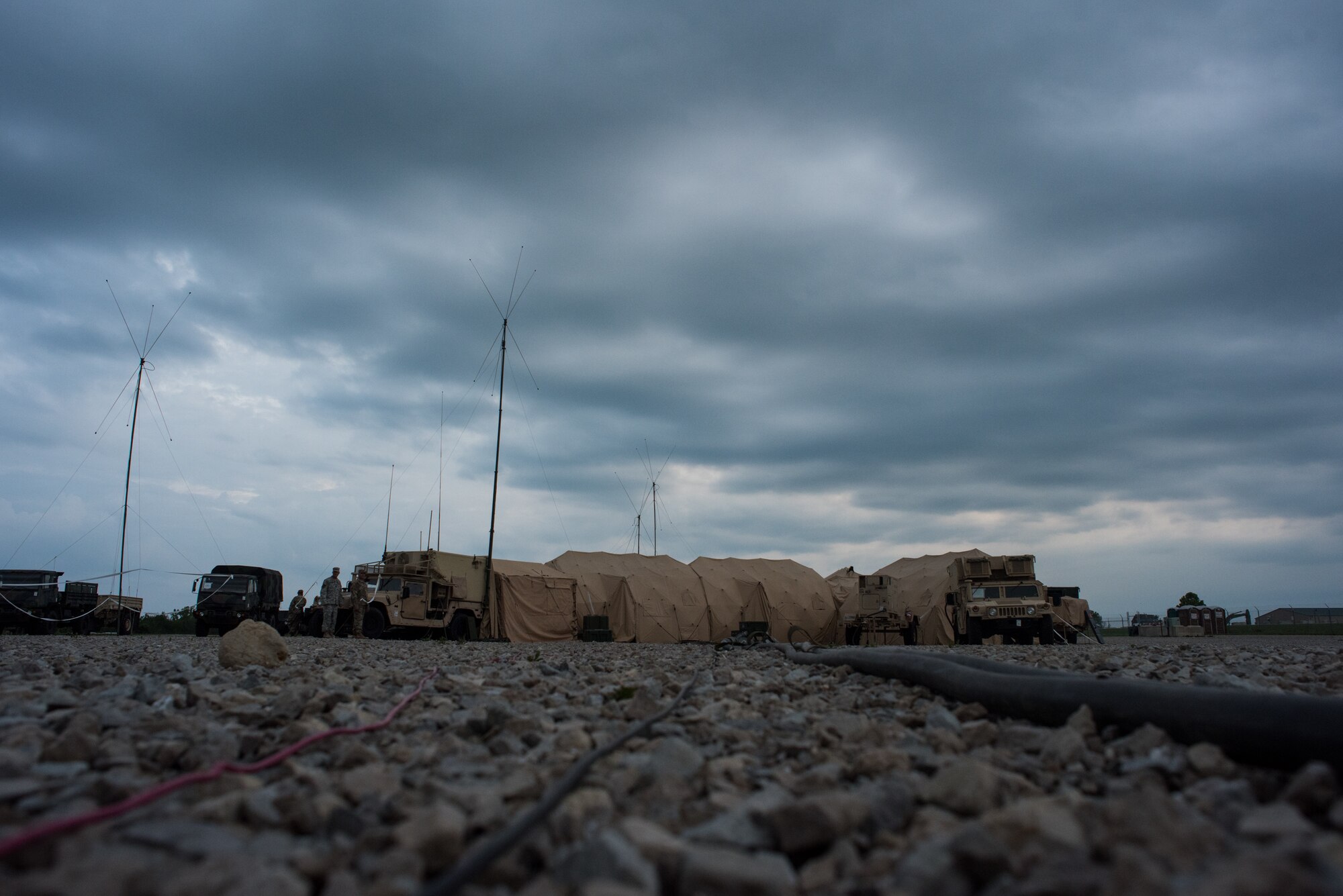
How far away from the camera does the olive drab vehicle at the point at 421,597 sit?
925 inches

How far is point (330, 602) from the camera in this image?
22656 mm

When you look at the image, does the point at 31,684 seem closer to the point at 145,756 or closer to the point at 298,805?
the point at 145,756

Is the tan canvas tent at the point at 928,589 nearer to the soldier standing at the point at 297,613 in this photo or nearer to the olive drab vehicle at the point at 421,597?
the olive drab vehicle at the point at 421,597

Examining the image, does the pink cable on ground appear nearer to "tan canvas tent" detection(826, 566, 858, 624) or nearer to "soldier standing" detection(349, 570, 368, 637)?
"soldier standing" detection(349, 570, 368, 637)

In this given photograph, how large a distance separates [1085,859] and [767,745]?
1827 millimetres

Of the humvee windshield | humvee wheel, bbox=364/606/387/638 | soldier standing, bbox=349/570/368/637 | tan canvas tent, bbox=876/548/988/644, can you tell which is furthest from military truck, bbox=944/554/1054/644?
soldier standing, bbox=349/570/368/637

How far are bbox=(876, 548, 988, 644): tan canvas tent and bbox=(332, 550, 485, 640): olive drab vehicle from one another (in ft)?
51.0

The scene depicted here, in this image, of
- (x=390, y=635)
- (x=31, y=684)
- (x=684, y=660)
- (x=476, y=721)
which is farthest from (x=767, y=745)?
(x=390, y=635)

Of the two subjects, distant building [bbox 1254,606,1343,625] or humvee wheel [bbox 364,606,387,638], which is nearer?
humvee wheel [bbox 364,606,387,638]

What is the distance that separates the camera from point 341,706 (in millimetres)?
4242

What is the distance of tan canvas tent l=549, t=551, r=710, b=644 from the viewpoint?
93.9ft

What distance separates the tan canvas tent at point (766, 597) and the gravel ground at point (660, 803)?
1052 inches

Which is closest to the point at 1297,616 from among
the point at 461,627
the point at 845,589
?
the point at 845,589

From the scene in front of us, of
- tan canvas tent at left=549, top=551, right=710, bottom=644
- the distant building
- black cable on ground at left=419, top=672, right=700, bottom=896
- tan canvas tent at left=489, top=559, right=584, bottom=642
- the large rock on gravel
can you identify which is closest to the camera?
black cable on ground at left=419, top=672, right=700, bottom=896
